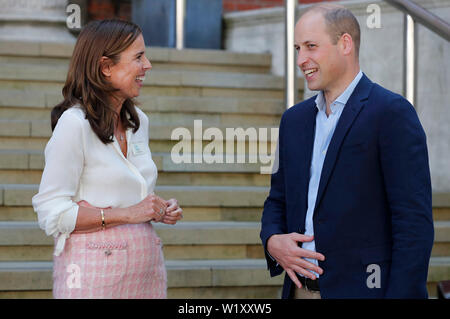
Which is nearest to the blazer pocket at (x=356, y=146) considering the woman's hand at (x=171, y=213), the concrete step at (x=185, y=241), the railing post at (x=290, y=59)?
the woman's hand at (x=171, y=213)

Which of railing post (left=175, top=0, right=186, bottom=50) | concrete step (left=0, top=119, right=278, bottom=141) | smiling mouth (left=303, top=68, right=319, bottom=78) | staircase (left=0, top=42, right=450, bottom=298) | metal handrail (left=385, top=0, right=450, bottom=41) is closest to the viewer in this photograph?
smiling mouth (left=303, top=68, right=319, bottom=78)

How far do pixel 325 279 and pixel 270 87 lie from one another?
3.86 metres

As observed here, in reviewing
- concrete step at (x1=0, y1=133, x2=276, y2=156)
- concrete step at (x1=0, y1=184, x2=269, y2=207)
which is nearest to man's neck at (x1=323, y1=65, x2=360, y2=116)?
concrete step at (x1=0, y1=184, x2=269, y2=207)

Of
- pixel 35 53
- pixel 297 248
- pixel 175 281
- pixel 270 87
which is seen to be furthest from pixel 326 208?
pixel 35 53

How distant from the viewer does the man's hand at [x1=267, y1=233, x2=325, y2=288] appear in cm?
221

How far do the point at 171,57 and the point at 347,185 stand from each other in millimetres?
4174

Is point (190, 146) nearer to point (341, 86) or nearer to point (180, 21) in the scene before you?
point (180, 21)

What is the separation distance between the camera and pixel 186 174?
15.7 ft

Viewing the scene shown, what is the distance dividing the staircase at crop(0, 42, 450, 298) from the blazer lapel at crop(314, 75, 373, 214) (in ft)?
6.29

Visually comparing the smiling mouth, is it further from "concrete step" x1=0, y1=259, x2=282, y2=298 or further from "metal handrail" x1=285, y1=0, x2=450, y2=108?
"metal handrail" x1=285, y1=0, x2=450, y2=108

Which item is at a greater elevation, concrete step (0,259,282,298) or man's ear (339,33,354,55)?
man's ear (339,33,354,55)

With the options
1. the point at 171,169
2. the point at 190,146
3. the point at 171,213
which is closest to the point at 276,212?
the point at 171,213

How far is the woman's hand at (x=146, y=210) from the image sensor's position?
7.61 feet

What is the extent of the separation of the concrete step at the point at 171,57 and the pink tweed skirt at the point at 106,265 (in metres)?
3.88
